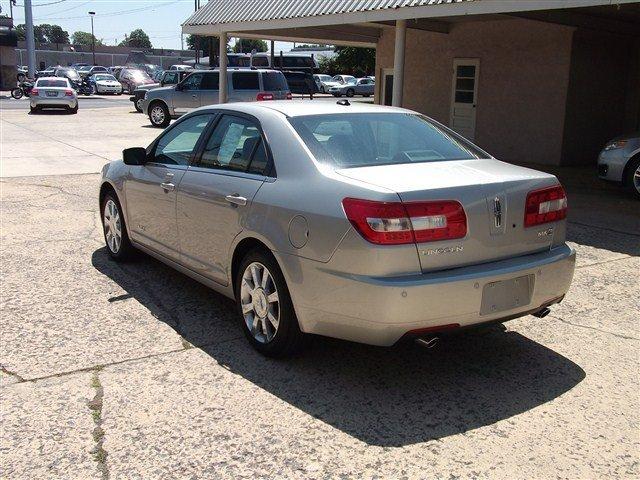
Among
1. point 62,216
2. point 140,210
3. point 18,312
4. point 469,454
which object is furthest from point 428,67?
point 469,454

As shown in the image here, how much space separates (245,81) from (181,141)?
52.7ft

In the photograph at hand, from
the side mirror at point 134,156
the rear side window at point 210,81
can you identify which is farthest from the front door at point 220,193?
the rear side window at point 210,81

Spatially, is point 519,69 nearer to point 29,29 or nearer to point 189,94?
point 189,94

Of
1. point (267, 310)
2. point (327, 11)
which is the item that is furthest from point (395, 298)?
point (327, 11)

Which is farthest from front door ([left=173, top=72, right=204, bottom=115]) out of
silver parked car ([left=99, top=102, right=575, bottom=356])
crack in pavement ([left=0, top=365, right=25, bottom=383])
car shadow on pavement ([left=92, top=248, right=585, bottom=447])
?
crack in pavement ([left=0, top=365, right=25, bottom=383])

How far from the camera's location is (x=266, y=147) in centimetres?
436

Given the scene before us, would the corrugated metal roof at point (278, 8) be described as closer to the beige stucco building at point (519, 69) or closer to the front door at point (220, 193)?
the beige stucco building at point (519, 69)

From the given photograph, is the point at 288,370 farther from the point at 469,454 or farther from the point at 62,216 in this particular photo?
the point at 62,216

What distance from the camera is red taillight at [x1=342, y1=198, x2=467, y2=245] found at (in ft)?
11.5

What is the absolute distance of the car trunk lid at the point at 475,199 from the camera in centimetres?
361

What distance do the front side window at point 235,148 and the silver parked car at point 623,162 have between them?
7.45 meters

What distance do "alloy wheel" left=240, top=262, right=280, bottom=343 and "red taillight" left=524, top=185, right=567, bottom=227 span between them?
1552 mm

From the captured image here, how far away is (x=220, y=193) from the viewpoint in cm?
456

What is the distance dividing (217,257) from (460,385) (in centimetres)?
182
